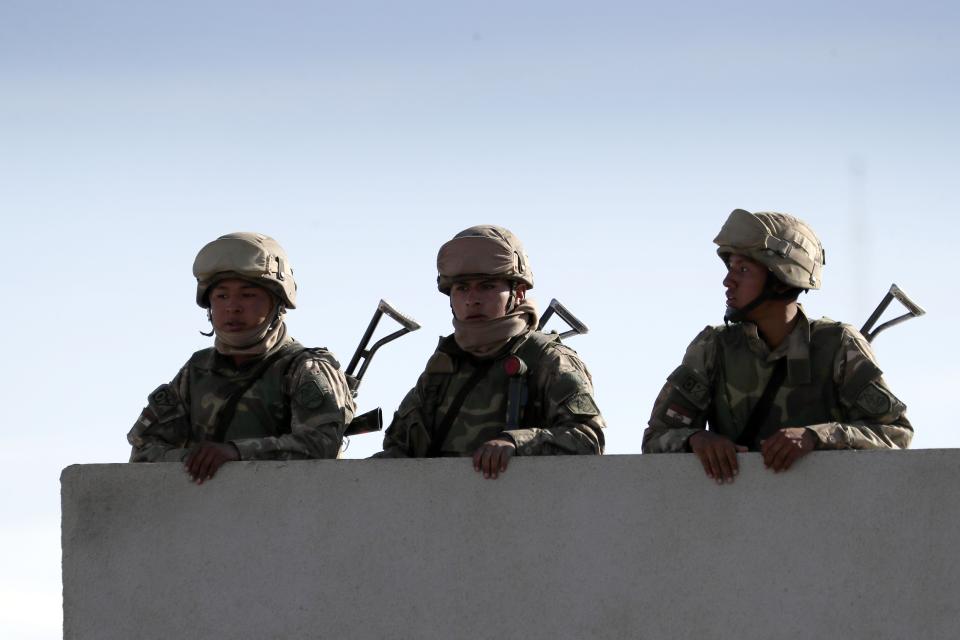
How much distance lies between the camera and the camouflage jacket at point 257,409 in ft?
21.8

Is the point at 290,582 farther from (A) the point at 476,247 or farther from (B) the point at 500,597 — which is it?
(A) the point at 476,247

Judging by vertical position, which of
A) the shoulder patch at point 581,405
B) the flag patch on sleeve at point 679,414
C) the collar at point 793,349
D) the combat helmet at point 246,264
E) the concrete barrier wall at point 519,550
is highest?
the combat helmet at point 246,264

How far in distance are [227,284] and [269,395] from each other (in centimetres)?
53

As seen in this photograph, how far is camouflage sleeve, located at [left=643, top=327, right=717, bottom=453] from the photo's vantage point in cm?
640

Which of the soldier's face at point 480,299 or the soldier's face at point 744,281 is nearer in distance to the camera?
the soldier's face at point 744,281

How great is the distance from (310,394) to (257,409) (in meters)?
0.31

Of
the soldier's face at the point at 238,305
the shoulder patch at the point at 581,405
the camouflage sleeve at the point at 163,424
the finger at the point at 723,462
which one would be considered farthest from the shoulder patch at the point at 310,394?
the finger at the point at 723,462

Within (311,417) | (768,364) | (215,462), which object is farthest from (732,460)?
(215,462)

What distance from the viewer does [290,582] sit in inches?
251

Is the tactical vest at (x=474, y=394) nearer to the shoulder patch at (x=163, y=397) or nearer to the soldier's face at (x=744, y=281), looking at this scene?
the soldier's face at (x=744, y=281)

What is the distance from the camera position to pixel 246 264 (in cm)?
698

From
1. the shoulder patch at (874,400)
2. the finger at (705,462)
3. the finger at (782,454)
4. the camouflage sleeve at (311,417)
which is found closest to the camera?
the finger at (782,454)

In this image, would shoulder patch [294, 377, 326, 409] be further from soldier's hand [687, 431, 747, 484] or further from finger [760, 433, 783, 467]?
finger [760, 433, 783, 467]

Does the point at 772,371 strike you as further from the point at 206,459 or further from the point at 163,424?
the point at 163,424
